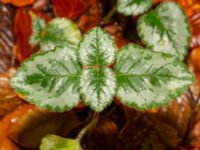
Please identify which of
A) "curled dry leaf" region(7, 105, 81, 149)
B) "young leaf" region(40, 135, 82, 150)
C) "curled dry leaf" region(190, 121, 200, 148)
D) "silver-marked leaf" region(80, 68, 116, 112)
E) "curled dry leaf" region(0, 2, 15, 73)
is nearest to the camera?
"silver-marked leaf" region(80, 68, 116, 112)

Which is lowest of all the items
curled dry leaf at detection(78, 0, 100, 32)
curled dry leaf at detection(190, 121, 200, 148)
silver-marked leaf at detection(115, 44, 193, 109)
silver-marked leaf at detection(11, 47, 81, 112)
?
curled dry leaf at detection(190, 121, 200, 148)

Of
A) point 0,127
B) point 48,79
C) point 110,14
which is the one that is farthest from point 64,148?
point 110,14

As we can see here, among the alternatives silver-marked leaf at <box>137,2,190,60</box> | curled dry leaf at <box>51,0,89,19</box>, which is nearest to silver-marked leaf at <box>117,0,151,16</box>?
silver-marked leaf at <box>137,2,190,60</box>

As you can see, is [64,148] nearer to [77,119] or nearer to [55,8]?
[77,119]

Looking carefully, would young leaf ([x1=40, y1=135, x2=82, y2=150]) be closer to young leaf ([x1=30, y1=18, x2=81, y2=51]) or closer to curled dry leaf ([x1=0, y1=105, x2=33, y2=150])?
curled dry leaf ([x1=0, y1=105, x2=33, y2=150])

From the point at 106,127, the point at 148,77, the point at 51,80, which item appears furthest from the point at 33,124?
the point at 148,77

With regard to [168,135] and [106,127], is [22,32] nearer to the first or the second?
[106,127]
